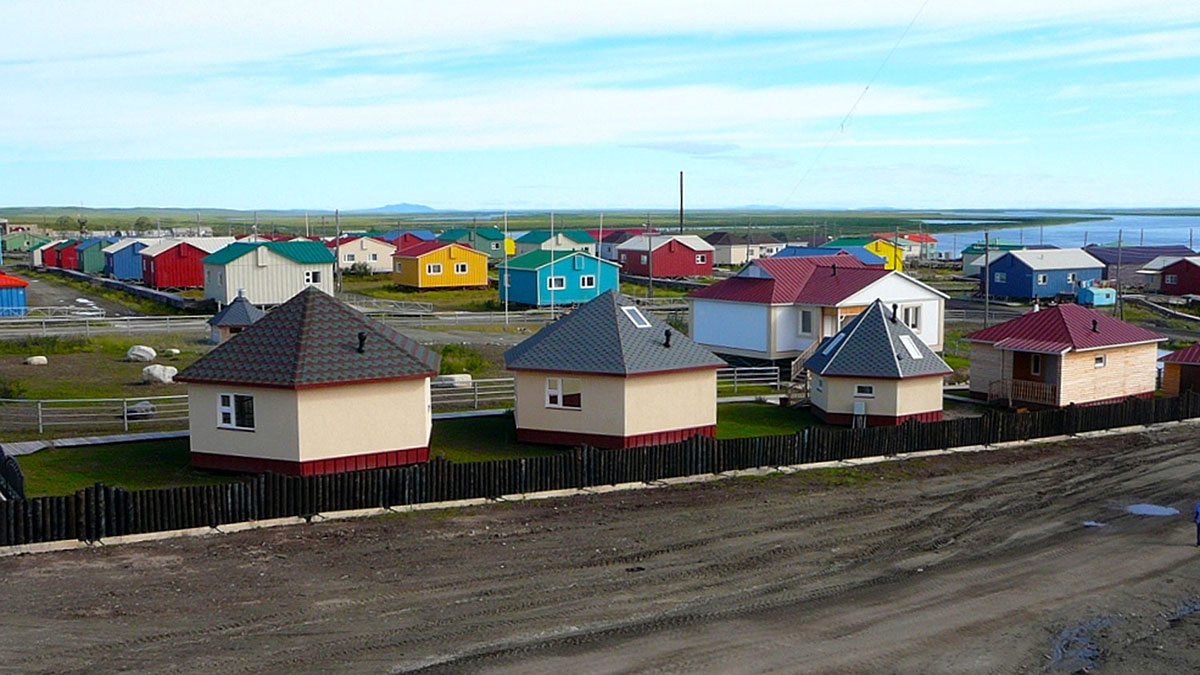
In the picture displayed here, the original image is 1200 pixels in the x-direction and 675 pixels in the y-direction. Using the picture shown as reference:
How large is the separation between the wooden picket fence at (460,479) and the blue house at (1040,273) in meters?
48.4

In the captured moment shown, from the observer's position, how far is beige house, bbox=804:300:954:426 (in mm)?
38062

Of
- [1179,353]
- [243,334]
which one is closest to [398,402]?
[243,334]

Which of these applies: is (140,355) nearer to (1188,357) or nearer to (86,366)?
(86,366)

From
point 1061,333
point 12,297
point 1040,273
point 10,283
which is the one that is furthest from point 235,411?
point 1040,273

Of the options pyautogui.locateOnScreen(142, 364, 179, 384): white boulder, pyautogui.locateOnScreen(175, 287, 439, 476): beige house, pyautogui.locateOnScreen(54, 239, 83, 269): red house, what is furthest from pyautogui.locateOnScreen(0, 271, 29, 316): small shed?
pyautogui.locateOnScreen(175, 287, 439, 476): beige house

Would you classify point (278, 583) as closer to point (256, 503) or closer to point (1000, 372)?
point (256, 503)

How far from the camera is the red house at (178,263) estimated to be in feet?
274

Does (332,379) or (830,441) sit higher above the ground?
(332,379)

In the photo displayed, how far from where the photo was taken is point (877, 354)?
127 feet

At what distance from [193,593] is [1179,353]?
37936 mm

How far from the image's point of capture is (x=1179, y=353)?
4550 cm

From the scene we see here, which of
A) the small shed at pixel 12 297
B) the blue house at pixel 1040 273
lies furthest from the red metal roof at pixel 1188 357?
the small shed at pixel 12 297

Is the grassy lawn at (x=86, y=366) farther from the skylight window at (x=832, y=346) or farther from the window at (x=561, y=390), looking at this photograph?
the skylight window at (x=832, y=346)

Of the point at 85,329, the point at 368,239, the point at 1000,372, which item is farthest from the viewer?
the point at 368,239
